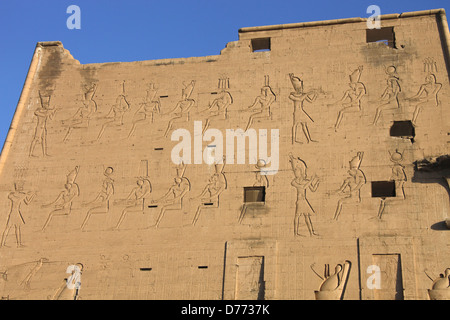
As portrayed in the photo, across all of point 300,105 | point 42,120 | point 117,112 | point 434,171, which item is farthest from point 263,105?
point 42,120

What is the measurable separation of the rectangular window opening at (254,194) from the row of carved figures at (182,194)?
5.0 inches

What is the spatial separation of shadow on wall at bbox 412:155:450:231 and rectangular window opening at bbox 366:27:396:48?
3.59 meters

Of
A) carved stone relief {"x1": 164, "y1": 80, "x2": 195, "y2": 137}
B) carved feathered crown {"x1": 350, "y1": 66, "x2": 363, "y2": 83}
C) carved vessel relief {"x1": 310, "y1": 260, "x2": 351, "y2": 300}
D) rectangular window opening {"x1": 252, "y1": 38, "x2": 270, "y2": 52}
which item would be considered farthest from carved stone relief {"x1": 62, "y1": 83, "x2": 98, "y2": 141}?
carved vessel relief {"x1": 310, "y1": 260, "x2": 351, "y2": 300}

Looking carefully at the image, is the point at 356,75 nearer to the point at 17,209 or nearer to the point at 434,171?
the point at 434,171

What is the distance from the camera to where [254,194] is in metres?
17.3

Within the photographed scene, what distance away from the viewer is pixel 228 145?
17906 millimetres

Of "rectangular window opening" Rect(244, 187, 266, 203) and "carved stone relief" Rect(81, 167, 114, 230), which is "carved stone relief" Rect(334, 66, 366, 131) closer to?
"rectangular window opening" Rect(244, 187, 266, 203)

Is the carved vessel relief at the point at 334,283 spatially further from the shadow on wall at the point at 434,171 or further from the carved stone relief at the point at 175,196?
the carved stone relief at the point at 175,196

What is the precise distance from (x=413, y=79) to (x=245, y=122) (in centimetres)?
441

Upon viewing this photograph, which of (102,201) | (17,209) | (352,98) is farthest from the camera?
(17,209)

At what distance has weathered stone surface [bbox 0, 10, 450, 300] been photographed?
1619cm

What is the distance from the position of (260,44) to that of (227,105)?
224cm
